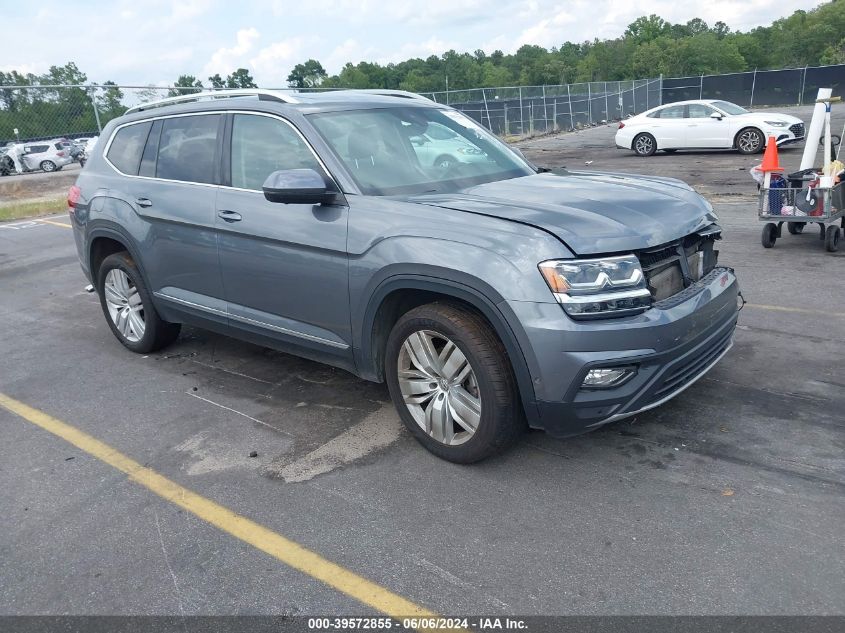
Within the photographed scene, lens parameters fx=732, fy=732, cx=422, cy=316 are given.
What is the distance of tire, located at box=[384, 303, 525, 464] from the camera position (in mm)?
3502

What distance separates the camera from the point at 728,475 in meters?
3.56

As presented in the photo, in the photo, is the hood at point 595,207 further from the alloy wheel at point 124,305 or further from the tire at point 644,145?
the tire at point 644,145

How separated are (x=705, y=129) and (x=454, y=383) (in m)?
18.3

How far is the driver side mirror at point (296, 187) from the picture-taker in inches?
152

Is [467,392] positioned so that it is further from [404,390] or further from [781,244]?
[781,244]

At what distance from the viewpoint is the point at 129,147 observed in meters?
5.60

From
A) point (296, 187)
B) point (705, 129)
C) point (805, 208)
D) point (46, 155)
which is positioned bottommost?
point (705, 129)

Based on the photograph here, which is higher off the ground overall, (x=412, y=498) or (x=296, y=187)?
(x=296, y=187)

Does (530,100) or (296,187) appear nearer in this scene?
(296,187)

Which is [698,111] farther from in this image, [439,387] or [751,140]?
[439,387]

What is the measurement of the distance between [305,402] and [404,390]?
3.57 feet

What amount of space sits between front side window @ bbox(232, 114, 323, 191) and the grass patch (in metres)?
12.1

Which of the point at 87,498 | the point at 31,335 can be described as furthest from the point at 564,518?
the point at 31,335

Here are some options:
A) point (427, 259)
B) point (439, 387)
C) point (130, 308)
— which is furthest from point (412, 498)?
point (130, 308)
